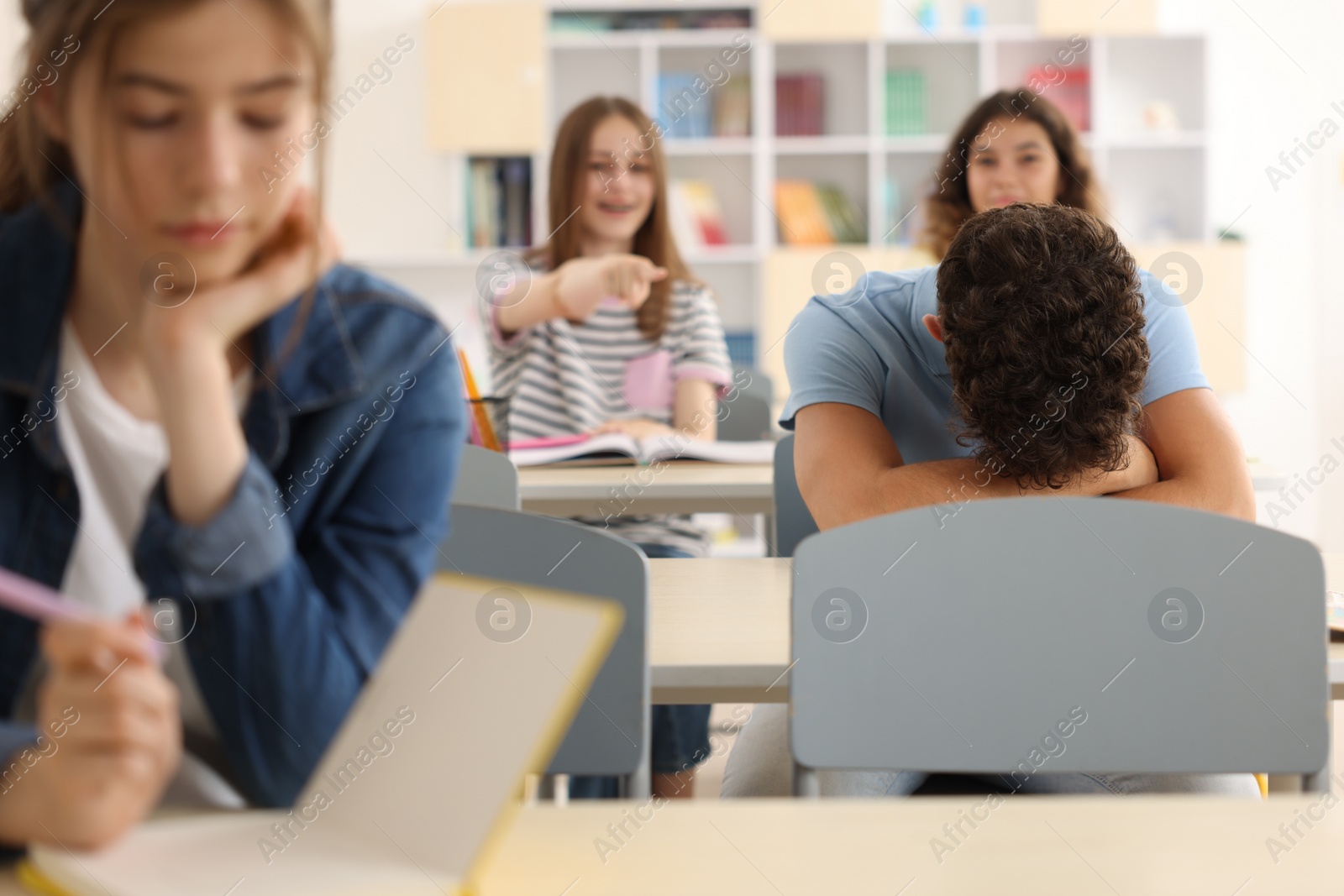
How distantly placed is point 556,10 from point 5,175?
4169mm

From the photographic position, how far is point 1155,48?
Result: 4445 mm

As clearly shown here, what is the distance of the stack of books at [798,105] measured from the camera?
14.4 ft

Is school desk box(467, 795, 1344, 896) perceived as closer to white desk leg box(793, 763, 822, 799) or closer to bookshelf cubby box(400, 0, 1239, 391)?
white desk leg box(793, 763, 822, 799)

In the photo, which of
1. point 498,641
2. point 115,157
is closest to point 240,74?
point 115,157

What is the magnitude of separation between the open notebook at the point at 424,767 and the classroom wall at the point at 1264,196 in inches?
157

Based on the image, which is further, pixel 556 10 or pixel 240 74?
pixel 556 10

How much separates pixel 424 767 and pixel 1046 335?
85cm

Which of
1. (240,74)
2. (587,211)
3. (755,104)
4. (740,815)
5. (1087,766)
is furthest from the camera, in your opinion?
(755,104)

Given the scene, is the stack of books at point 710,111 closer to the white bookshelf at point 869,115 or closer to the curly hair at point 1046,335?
the white bookshelf at point 869,115

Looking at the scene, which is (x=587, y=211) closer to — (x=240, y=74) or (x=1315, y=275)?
(x=240, y=74)

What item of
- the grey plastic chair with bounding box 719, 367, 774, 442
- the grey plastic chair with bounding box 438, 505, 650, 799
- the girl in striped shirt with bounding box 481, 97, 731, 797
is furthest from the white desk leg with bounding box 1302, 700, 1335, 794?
the grey plastic chair with bounding box 719, 367, 774, 442

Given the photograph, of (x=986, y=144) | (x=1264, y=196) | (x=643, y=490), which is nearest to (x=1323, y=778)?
(x=643, y=490)

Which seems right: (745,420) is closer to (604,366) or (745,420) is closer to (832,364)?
(604,366)

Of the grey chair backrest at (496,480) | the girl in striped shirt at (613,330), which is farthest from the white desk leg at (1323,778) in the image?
the girl in striped shirt at (613,330)
